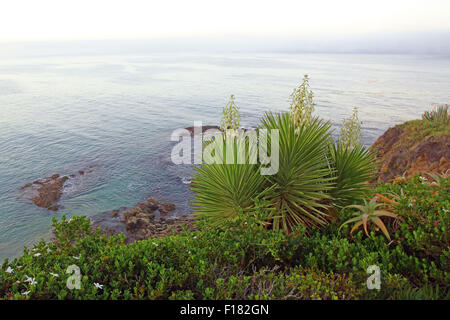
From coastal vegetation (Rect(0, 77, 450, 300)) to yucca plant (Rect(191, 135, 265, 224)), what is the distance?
0.02m

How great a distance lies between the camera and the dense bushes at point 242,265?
8.79ft

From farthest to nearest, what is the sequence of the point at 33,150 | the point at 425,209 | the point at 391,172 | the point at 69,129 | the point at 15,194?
the point at 69,129, the point at 33,150, the point at 15,194, the point at 391,172, the point at 425,209

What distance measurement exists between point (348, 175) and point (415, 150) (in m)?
12.6

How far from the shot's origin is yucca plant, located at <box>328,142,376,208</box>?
524cm

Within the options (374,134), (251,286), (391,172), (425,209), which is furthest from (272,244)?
(374,134)

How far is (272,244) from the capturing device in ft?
11.1

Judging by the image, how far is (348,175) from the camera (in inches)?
214

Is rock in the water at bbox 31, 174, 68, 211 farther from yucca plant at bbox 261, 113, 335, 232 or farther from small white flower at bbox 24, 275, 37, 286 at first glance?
small white flower at bbox 24, 275, 37, 286

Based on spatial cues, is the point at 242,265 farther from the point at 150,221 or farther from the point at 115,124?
the point at 115,124

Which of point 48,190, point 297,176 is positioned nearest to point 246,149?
point 297,176

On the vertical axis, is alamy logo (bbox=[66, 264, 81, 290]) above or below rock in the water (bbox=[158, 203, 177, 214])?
above

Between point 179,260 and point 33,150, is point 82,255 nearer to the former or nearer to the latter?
point 179,260

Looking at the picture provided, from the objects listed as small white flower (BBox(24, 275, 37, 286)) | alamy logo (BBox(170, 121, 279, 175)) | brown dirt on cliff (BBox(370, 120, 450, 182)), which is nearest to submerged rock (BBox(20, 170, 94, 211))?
alamy logo (BBox(170, 121, 279, 175))
